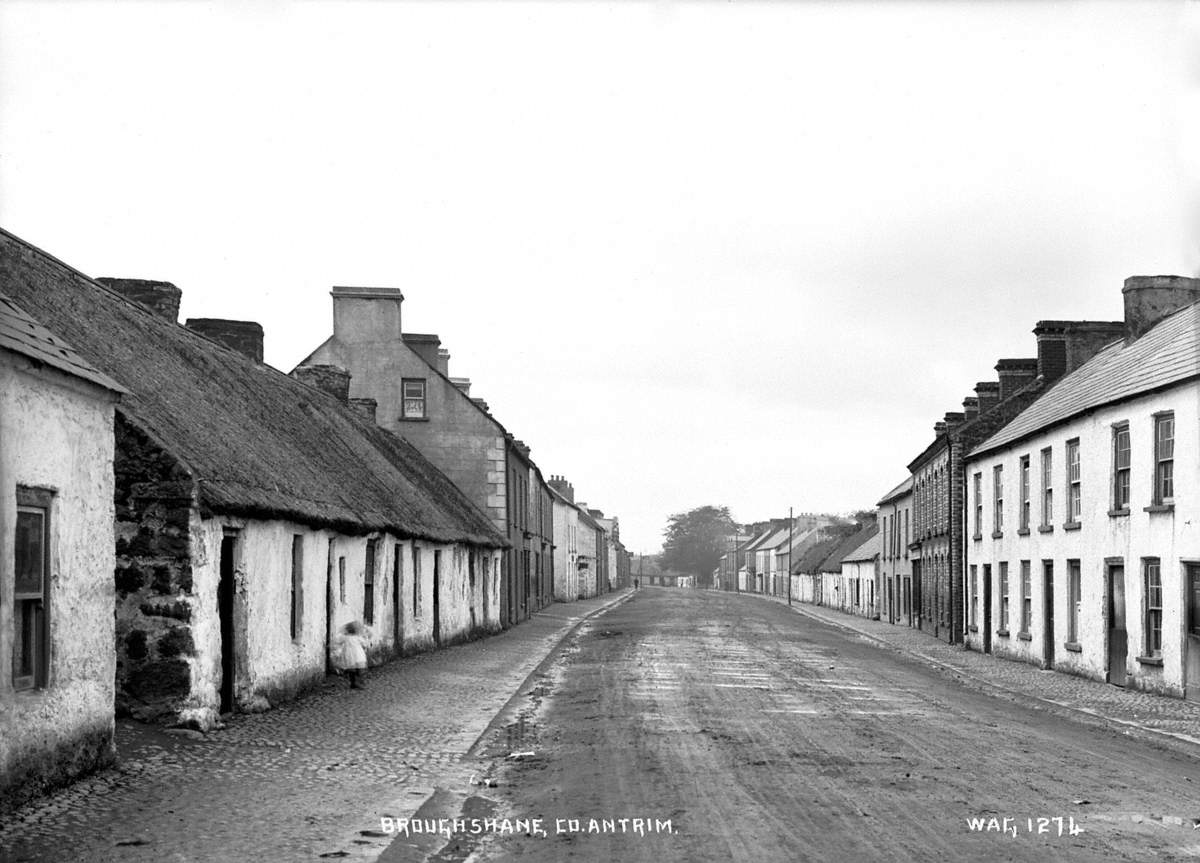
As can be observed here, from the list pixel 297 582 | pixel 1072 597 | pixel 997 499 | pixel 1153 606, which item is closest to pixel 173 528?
pixel 297 582

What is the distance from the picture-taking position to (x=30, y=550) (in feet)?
32.7

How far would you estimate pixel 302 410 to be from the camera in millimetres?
25906

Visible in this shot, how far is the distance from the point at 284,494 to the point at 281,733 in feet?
13.9

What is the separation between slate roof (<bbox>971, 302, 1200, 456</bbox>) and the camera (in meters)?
21.8

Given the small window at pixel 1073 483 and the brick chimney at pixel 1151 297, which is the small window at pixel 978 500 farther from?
the small window at pixel 1073 483

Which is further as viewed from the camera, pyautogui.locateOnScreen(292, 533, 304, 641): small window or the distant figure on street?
the distant figure on street

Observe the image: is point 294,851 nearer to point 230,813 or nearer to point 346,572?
point 230,813

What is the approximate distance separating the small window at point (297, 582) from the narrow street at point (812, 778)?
3.50 metres

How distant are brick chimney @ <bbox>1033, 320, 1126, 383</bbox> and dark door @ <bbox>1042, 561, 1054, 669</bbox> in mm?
7854

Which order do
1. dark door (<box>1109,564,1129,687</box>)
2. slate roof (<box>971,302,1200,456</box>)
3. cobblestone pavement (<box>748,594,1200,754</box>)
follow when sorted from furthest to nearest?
dark door (<box>1109,564,1129,687</box>) → slate roof (<box>971,302,1200,456</box>) → cobblestone pavement (<box>748,594,1200,754</box>)

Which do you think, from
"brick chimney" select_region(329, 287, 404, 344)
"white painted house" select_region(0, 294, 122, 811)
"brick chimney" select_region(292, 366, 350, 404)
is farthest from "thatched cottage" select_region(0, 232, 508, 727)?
"brick chimney" select_region(329, 287, 404, 344)

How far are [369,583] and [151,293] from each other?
6.46 m

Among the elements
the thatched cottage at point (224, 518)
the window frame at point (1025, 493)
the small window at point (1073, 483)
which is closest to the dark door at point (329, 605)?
the thatched cottage at point (224, 518)

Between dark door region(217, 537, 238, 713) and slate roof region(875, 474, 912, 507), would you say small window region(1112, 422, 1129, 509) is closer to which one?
dark door region(217, 537, 238, 713)
